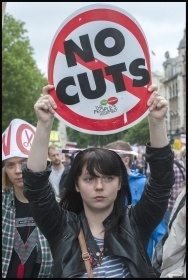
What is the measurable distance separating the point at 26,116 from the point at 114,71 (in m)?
39.9

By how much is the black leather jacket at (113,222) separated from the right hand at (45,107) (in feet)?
0.80

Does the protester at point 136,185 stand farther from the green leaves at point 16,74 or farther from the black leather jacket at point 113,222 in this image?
the green leaves at point 16,74

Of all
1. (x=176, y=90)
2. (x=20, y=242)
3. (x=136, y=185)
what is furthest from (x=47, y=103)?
(x=176, y=90)

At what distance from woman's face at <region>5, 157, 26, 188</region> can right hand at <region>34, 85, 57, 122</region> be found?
49.8 inches

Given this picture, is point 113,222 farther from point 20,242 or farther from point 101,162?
point 20,242

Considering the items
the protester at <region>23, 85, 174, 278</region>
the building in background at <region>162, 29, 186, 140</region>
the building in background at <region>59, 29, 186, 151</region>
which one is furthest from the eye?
the building in background at <region>162, 29, 186, 140</region>

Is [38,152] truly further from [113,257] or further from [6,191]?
[6,191]

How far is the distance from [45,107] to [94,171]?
0.37 m

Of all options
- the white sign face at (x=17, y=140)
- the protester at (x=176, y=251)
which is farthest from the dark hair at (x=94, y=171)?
the white sign face at (x=17, y=140)

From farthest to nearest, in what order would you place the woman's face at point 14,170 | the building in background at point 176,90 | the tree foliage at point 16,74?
the building in background at point 176,90, the tree foliage at point 16,74, the woman's face at point 14,170

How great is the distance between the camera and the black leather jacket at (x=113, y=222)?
2.67 metres

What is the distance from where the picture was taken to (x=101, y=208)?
2.77 metres

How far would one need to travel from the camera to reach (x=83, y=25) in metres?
2.81

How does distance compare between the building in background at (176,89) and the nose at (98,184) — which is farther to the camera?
the building in background at (176,89)
